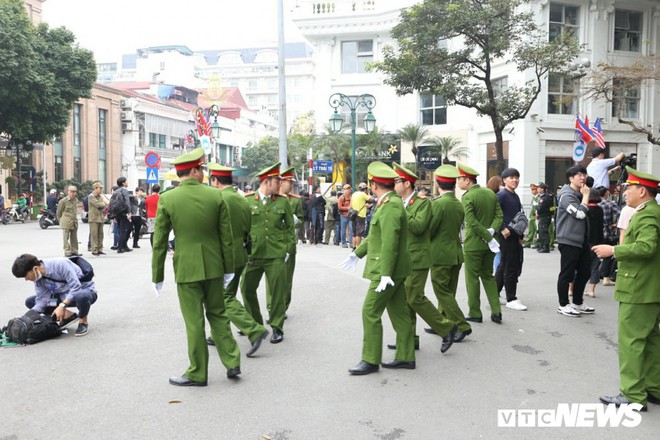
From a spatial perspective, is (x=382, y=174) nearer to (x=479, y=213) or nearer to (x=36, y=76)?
(x=479, y=213)

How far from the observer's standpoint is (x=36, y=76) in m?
30.2

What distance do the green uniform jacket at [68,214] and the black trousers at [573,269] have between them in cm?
1109

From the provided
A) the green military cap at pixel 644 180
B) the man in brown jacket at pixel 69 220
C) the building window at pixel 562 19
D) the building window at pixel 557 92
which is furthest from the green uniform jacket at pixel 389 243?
the building window at pixel 562 19

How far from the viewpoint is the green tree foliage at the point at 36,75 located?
1158 inches

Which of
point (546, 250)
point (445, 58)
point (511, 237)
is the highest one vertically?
point (445, 58)

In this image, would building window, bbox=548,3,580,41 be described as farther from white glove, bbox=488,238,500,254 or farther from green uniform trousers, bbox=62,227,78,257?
white glove, bbox=488,238,500,254

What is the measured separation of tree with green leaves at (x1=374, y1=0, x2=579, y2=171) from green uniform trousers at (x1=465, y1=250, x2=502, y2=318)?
11492mm

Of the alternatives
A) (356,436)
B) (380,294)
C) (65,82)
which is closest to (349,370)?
(380,294)

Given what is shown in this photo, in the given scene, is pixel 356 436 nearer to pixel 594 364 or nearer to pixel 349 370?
pixel 349 370

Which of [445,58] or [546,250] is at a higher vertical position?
[445,58]

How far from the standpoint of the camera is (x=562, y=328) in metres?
7.65

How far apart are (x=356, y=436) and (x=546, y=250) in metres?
13.9

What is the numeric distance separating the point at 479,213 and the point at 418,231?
1.70m

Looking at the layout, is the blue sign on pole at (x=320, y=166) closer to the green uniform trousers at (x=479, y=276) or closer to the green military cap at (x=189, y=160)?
the green uniform trousers at (x=479, y=276)
